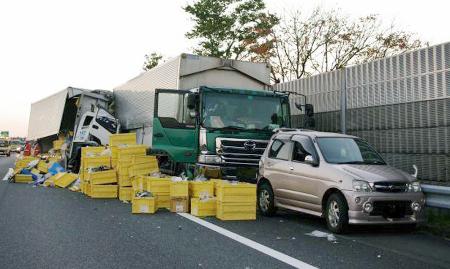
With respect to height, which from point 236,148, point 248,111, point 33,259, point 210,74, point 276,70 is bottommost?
point 33,259

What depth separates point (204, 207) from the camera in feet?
34.9

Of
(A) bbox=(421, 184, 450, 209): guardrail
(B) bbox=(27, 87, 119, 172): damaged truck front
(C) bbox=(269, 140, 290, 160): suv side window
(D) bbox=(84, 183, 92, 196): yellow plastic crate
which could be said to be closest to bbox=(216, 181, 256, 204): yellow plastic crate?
(C) bbox=(269, 140, 290, 160): suv side window

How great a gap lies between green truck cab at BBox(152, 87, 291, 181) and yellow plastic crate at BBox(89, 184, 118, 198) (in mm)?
1522

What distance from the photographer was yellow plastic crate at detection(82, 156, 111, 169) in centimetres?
1519

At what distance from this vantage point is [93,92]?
22547mm

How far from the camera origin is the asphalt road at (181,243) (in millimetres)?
6508

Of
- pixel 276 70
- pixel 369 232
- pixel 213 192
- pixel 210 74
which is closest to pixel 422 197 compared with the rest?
pixel 369 232

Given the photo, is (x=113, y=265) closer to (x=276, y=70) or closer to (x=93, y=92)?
(x=93, y=92)

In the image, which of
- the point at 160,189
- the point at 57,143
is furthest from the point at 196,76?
the point at 57,143

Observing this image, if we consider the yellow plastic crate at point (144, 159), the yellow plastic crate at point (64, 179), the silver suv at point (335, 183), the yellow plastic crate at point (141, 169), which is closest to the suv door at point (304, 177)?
the silver suv at point (335, 183)

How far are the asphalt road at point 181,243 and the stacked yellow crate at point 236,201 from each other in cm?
26

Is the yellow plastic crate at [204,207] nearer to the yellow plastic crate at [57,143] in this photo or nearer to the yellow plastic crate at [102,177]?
the yellow plastic crate at [102,177]

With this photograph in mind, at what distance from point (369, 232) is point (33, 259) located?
5296 mm

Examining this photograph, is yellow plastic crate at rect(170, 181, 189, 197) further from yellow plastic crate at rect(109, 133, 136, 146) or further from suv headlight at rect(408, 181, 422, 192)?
yellow plastic crate at rect(109, 133, 136, 146)
